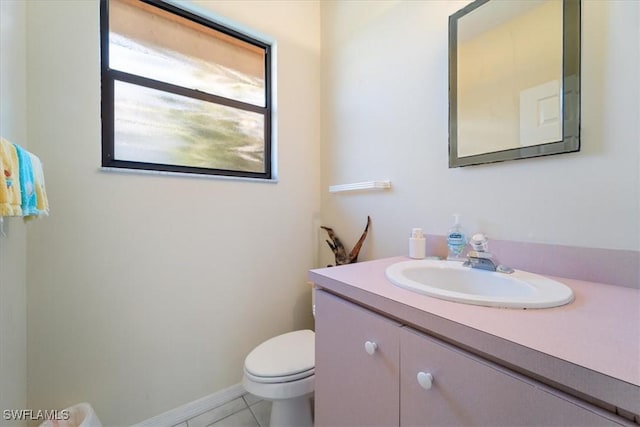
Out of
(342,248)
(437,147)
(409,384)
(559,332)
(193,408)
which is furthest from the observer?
(342,248)

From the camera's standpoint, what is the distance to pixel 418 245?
1.15 metres

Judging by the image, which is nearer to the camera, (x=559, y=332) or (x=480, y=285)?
(x=559, y=332)

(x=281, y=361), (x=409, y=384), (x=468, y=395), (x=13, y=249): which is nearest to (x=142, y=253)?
(x=13, y=249)

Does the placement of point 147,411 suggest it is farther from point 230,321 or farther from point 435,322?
point 435,322

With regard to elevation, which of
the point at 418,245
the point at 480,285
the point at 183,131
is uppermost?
the point at 183,131

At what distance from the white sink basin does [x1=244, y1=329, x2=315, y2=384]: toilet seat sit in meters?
0.64

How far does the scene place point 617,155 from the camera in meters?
0.75

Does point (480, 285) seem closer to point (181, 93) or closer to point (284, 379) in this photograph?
point (284, 379)

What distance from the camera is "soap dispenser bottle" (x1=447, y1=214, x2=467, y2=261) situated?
1.05 m

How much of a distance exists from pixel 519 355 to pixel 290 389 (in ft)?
3.12

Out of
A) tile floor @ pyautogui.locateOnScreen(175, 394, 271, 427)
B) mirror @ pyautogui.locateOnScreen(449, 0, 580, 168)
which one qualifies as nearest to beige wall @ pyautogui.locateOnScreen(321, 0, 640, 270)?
mirror @ pyautogui.locateOnScreen(449, 0, 580, 168)

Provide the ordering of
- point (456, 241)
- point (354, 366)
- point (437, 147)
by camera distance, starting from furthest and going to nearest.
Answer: point (437, 147) → point (456, 241) → point (354, 366)

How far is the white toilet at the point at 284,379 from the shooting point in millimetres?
1092

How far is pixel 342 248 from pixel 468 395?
45.9 inches
